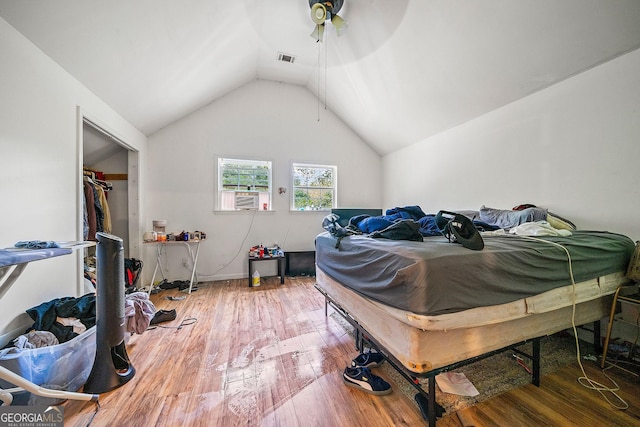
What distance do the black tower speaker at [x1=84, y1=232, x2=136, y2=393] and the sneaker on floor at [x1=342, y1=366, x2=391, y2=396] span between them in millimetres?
1521

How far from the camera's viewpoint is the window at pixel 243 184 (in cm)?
403

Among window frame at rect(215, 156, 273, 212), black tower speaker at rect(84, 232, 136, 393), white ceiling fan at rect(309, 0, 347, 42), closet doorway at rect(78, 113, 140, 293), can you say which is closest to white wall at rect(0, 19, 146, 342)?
black tower speaker at rect(84, 232, 136, 393)

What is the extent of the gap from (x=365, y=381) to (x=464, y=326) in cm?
76

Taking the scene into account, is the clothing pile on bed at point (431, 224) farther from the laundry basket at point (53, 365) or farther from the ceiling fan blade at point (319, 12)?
the ceiling fan blade at point (319, 12)

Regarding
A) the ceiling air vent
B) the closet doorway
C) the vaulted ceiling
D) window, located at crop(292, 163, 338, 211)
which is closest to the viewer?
the vaulted ceiling

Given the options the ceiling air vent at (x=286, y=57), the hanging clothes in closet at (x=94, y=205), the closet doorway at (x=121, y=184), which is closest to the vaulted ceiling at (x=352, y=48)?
the ceiling air vent at (x=286, y=57)

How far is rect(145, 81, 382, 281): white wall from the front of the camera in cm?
374

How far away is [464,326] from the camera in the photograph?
1.11 meters

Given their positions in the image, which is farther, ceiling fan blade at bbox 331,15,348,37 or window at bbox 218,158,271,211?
window at bbox 218,158,271,211

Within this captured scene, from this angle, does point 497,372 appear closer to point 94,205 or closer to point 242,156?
point 242,156

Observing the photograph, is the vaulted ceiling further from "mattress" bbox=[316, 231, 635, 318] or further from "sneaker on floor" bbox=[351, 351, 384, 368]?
"sneaker on floor" bbox=[351, 351, 384, 368]

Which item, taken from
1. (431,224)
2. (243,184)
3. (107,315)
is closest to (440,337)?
(431,224)

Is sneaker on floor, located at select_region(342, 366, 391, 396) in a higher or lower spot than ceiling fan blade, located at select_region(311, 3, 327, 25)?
lower

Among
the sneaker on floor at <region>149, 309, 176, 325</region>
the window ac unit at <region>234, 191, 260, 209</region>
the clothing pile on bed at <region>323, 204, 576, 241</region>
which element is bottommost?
the sneaker on floor at <region>149, 309, 176, 325</region>
